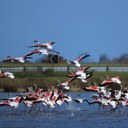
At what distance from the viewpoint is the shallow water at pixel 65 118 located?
29.3 metres

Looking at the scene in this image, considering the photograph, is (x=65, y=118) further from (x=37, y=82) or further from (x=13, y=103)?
(x=37, y=82)

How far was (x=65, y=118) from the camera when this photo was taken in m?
31.5

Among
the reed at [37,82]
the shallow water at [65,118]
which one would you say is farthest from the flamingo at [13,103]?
the reed at [37,82]

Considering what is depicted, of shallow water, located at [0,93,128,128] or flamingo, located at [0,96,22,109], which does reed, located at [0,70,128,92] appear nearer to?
shallow water, located at [0,93,128,128]

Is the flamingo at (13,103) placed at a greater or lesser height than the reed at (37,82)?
lesser

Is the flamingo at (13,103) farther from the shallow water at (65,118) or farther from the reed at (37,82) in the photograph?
the reed at (37,82)

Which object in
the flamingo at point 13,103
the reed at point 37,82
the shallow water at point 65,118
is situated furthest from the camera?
the reed at point 37,82

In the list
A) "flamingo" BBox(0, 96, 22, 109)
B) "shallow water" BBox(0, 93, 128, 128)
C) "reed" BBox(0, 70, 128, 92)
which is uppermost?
"reed" BBox(0, 70, 128, 92)

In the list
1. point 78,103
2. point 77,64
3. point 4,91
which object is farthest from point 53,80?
point 77,64


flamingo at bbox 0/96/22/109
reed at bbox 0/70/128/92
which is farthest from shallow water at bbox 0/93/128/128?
reed at bbox 0/70/128/92

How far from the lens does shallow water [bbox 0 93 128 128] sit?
29328 millimetres

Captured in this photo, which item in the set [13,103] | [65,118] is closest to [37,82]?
[13,103]

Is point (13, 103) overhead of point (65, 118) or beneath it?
overhead

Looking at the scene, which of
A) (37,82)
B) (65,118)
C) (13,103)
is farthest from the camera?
(37,82)
